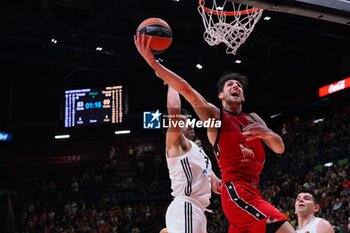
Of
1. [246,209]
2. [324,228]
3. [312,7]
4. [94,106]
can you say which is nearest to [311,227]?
[324,228]

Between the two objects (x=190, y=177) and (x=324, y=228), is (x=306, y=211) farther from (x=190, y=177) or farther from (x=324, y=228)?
(x=190, y=177)

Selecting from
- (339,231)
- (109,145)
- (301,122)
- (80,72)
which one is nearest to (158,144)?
(109,145)

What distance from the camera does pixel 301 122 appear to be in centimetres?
2256

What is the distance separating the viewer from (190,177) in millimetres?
5012

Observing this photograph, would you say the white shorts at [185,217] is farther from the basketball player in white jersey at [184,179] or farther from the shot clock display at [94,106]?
the shot clock display at [94,106]

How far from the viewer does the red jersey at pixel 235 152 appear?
4332mm

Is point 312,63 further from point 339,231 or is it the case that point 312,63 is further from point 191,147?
point 191,147

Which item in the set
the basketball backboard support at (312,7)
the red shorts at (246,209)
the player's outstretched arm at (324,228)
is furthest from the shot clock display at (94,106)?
the red shorts at (246,209)

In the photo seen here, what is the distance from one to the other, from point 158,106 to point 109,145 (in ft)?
12.3

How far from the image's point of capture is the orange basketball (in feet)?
15.4

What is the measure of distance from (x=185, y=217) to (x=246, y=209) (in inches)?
31.6

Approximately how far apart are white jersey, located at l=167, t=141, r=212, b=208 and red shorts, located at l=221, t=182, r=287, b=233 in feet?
2.14

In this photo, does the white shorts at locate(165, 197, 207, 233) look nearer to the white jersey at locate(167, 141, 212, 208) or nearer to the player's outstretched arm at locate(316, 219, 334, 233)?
the white jersey at locate(167, 141, 212, 208)

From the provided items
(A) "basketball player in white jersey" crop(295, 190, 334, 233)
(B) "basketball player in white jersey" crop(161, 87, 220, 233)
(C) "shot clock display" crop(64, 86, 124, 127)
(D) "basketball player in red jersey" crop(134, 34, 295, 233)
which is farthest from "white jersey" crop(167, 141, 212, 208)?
(C) "shot clock display" crop(64, 86, 124, 127)
